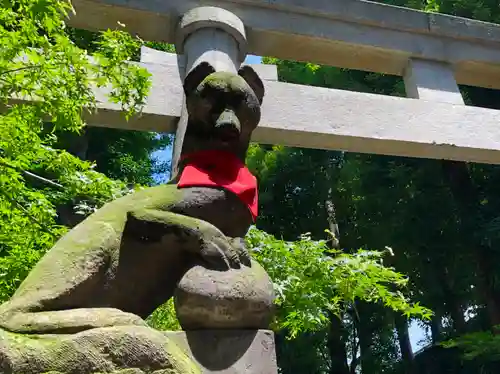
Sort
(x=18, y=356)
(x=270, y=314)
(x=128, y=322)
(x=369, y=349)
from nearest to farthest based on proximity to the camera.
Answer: (x=18, y=356) < (x=128, y=322) < (x=270, y=314) < (x=369, y=349)

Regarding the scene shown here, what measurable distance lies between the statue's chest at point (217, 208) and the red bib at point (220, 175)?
0.8 inches

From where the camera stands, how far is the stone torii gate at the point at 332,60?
12.5 ft

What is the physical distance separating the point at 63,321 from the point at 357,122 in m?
3.27

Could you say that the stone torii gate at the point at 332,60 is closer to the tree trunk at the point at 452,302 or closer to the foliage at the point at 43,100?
the foliage at the point at 43,100

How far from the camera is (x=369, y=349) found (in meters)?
11.6

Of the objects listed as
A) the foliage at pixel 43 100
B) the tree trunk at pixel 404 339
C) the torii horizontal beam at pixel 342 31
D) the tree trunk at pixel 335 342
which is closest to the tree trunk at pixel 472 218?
the tree trunk at pixel 335 342

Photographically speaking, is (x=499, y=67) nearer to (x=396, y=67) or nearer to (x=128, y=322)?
(x=396, y=67)

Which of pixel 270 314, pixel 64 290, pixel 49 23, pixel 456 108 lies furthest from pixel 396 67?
pixel 64 290

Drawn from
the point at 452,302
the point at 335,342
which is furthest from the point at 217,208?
the point at 335,342

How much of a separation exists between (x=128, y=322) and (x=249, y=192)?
0.64m

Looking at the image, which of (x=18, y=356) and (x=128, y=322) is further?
(x=128, y=322)

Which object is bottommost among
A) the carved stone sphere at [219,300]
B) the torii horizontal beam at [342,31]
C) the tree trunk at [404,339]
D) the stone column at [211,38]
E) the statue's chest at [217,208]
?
the carved stone sphere at [219,300]

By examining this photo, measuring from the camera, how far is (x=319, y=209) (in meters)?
9.87

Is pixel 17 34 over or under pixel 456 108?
under
